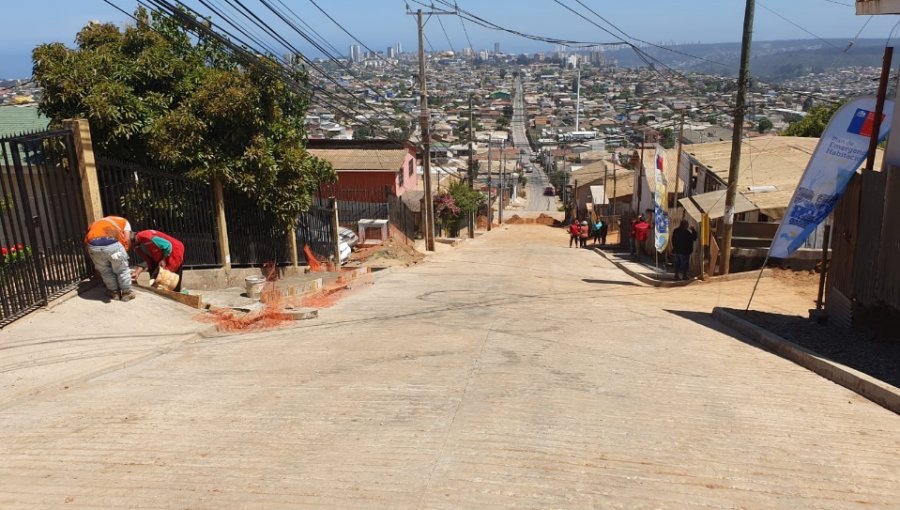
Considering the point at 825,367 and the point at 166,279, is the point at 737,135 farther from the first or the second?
the point at 166,279

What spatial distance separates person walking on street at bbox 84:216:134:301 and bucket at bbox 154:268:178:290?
75 cm

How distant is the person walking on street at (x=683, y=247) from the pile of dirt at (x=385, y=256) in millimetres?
7926

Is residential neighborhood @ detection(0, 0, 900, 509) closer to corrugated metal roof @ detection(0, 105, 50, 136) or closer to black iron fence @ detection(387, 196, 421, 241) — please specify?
corrugated metal roof @ detection(0, 105, 50, 136)

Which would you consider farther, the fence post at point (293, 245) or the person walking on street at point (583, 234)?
the person walking on street at point (583, 234)

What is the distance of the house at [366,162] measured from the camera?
33000mm

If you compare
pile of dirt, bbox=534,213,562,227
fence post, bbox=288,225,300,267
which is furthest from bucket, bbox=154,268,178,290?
pile of dirt, bbox=534,213,562,227

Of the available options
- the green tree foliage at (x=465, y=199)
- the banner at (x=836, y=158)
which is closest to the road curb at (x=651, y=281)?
the banner at (x=836, y=158)

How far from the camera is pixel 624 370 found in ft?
22.1

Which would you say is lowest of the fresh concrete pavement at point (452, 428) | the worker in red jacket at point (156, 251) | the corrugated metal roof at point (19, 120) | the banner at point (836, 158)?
the fresh concrete pavement at point (452, 428)

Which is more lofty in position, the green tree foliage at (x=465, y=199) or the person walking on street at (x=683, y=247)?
the person walking on street at (x=683, y=247)

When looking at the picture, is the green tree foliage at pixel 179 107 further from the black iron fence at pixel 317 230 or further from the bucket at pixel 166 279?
the bucket at pixel 166 279

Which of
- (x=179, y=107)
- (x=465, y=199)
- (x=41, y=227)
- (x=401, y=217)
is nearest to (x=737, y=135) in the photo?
(x=179, y=107)

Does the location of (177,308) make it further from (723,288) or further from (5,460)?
(723,288)

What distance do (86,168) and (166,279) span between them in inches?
76.0
